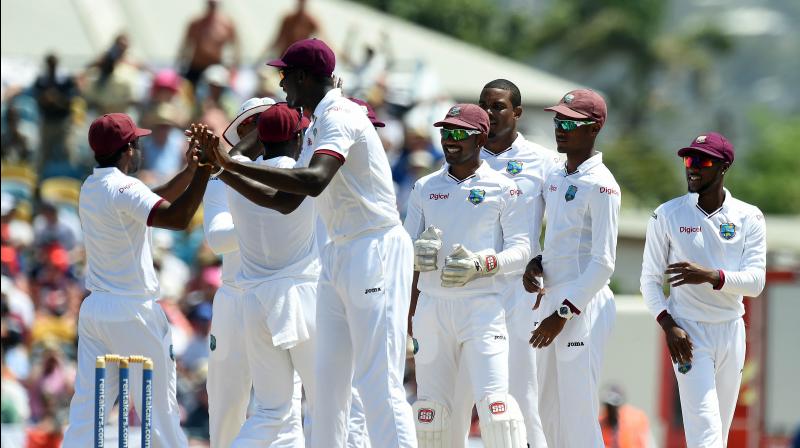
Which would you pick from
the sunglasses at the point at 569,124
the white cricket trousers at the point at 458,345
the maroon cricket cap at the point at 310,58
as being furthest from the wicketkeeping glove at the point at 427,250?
the maroon cricket cap at the point at 310,58

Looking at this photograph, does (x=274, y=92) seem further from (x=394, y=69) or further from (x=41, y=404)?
(x=41, y=404)

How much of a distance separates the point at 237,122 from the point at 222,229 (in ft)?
2.91

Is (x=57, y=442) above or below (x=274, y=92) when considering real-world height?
below

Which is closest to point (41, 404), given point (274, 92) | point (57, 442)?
point (57, 442)

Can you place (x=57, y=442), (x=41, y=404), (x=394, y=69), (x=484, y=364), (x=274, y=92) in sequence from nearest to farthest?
(x=484, y=364) < (x=57, y=442) < (x=41, y=404) < (x=274, y=92) < (x=394, y=69)

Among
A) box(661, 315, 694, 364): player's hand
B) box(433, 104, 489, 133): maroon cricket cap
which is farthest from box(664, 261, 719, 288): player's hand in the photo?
box(433, 104, 489, 133): maroon cricket cap

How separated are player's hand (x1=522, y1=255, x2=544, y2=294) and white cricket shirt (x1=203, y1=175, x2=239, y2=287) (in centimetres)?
179

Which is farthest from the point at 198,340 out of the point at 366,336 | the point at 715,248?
the point at 715,248

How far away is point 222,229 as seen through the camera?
9477mm

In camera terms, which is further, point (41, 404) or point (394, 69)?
point (394, 69)

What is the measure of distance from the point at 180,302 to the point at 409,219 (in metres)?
7.32

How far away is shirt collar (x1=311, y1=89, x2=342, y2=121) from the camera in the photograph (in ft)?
27.3

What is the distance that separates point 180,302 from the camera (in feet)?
53.6

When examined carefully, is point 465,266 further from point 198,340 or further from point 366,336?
point 198,340
